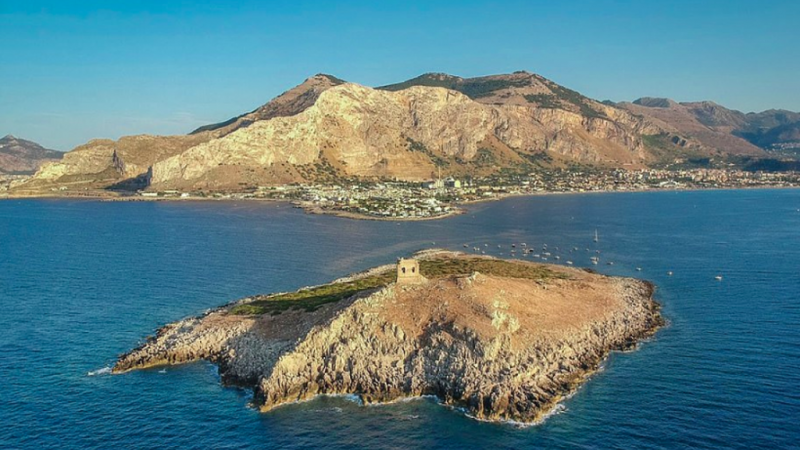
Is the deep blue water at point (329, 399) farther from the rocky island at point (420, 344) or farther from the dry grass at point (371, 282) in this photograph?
the dry grass at point (371, 282)

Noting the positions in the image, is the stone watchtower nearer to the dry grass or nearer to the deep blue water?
the dry grass

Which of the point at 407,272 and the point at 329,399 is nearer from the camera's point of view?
the point at 329,399

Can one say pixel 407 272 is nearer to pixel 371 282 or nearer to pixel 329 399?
pixel 329 399

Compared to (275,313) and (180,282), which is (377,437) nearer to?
(275,313)

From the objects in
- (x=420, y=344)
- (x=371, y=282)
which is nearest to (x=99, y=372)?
(x=420, y=344)

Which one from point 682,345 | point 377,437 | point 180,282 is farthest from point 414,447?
point 180,282
